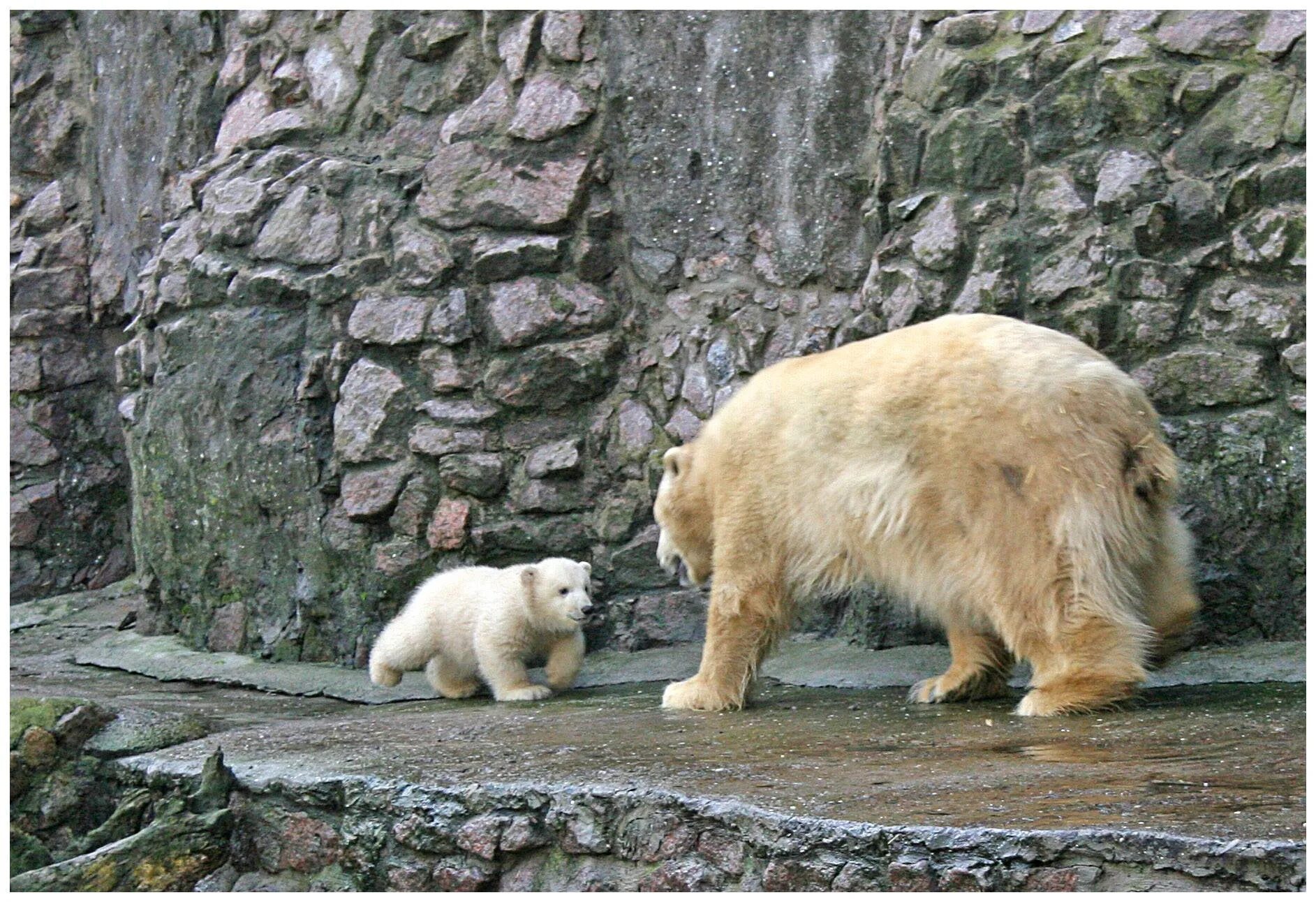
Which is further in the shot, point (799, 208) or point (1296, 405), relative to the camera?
point (799, 208)

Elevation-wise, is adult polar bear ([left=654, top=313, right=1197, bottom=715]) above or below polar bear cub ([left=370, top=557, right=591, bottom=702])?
above

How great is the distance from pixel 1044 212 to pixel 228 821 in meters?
3.78

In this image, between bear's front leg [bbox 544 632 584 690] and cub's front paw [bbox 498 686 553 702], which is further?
bear's front leg [bbox 544 632 584 690]

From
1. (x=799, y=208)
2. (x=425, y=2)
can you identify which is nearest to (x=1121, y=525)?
(x=799, y=208)

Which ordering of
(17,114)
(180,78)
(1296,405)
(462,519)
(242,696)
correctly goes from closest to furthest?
(1296,405) → (242,696) → (462,519) → (180,78) → (17,114)

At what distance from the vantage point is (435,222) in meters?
Answer: 6.86

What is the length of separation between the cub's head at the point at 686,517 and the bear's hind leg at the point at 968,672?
1.05 meters

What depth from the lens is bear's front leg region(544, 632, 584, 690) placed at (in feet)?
19.6

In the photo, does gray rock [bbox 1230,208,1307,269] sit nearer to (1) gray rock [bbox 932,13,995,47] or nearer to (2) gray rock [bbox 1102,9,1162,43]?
(2) gray rock [bbox 1102,9,1162,43]

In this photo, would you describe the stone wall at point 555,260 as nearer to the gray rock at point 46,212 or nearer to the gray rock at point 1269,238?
the gray rock at point 1269,238

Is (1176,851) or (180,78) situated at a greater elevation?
(180,78)

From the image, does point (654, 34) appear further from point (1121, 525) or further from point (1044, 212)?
point (1121, 525)

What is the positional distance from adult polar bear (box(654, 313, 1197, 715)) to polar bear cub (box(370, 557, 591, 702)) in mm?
786

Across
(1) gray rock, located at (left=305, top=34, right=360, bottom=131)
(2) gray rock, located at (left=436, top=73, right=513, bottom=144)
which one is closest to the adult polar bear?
(2) gray rock, located at (left=436, top=73, right=513, bottom=144)
